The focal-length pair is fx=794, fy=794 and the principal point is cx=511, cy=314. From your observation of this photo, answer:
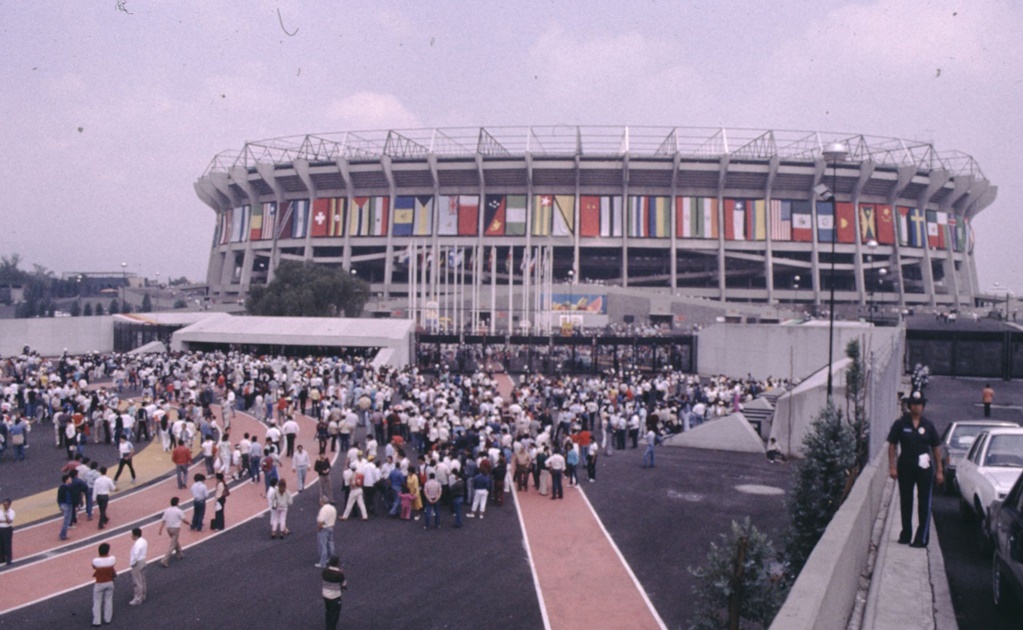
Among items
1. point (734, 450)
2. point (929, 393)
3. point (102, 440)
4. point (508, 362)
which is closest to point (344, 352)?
point (508, 362)

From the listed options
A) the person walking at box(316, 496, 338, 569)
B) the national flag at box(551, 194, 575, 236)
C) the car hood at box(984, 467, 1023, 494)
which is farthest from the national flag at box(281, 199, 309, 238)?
the car hood at box(984, 467, 1023, 494)

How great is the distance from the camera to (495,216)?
3275 inches

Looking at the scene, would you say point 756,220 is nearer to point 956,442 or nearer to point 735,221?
point 735,221

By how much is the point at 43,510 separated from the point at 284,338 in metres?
27.0

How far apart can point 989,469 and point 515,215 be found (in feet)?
247

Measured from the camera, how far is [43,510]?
16234 mm

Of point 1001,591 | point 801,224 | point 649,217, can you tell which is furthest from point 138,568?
point 801,224

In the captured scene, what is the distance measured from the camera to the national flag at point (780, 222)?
82562 millimetres

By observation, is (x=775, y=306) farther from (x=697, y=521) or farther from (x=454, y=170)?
(x=697, y=521)

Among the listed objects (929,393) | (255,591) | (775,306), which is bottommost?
(255,591)

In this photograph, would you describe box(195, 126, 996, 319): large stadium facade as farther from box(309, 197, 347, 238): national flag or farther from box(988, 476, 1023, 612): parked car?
box(988, 476, 1023, 612): parked car

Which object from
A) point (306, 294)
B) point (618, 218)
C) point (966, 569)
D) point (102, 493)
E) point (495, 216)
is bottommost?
point (102, 493)

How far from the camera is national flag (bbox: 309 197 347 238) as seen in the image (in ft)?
283

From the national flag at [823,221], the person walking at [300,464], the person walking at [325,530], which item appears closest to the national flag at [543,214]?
the national flag at [823,221]
